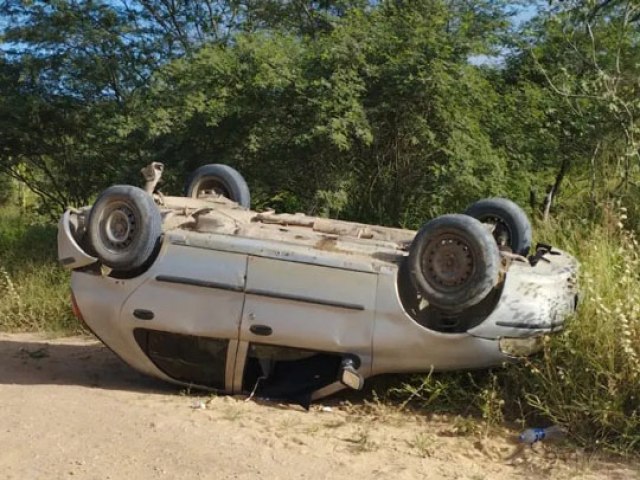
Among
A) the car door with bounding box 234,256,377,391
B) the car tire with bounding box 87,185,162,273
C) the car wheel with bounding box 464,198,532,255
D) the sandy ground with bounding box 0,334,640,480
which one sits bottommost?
the sandy ground with bounding box 0,334,640,480

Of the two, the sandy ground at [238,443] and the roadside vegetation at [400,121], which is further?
the roadside vegetation at [400,121]

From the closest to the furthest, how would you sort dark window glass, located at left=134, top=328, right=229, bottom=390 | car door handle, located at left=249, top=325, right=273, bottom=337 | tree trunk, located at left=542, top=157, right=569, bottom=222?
car door handle, located at left=249, top=325, right=273, bottom=337 < dark window glass, located at left=134, top=328, right=229, bottom=390 < tree trunk, located at left=542, top=157, right=569, bottom=222

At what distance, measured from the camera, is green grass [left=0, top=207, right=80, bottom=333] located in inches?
337

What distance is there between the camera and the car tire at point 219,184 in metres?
6.96

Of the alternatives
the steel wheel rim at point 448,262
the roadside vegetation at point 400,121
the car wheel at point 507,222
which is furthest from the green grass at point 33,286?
the steel wheel rim at point 448,262

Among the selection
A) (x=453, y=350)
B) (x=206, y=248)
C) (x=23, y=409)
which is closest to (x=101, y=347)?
(x=23, y=409)

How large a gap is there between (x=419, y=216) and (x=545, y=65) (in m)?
2.92

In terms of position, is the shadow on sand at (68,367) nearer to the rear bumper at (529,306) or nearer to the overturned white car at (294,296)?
the overturned white car at (294,296)

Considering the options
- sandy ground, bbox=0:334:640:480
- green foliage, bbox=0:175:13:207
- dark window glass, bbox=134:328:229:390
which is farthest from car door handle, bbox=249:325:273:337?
green foliage, bbox=0:175:13:207

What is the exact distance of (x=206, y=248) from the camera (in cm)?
521

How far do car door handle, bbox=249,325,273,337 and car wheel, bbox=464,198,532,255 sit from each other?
208 cm

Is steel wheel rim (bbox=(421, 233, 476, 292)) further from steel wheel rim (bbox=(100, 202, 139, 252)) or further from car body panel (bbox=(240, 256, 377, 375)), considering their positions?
steel wheel rim (bbox=(100, 202, 139, 252))

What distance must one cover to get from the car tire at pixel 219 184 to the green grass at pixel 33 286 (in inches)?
93.7

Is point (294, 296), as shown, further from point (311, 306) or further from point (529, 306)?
point (529, 306)
